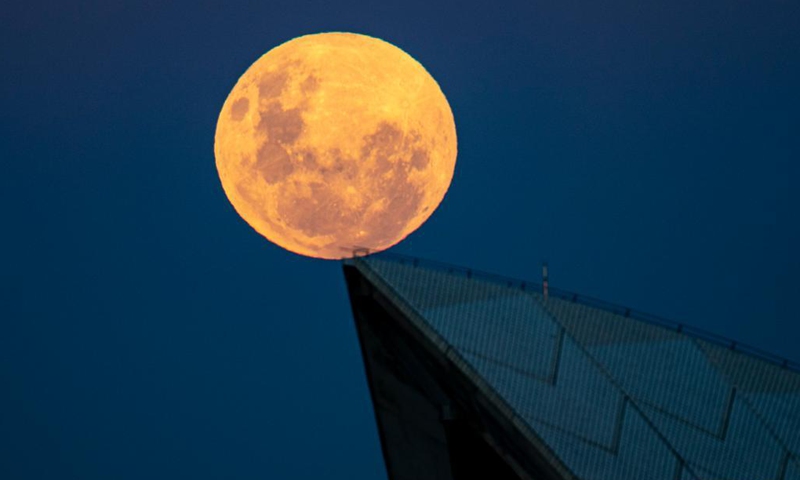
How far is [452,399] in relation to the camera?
28.5 meters

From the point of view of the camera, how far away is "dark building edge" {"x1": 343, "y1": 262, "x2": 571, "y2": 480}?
26.6 meters

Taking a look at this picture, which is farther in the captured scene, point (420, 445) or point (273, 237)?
point (420, 445)

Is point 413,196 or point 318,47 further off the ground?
point 318,47

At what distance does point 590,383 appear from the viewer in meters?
28.1

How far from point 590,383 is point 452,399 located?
2916mm

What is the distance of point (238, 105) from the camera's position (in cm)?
2819

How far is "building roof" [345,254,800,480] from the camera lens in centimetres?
2650

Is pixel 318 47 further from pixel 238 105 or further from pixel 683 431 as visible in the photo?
pixel 683 431

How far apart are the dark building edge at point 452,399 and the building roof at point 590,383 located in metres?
0.07

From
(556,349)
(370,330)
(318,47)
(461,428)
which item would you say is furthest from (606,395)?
(318,47)

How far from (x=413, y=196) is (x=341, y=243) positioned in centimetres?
189

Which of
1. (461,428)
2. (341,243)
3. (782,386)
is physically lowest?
(461,428)

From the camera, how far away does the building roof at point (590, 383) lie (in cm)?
2650

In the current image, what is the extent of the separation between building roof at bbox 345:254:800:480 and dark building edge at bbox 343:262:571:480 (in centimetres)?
7
